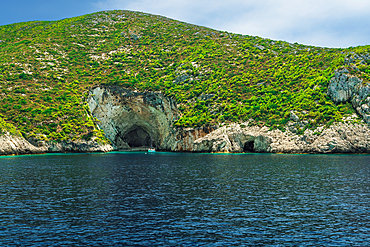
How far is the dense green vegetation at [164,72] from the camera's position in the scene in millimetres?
86625

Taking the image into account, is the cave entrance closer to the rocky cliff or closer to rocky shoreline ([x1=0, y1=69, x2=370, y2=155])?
the rocky cliff

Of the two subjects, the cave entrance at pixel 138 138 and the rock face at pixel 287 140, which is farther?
the cave entrance at pixel 138 138

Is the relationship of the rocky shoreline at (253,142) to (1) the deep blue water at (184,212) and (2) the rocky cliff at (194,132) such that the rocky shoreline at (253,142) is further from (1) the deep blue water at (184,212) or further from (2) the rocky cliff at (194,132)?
(1) the deep blue water at (184,212)

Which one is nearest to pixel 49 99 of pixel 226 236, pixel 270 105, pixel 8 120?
pixel 8 120

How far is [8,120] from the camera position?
257 ft

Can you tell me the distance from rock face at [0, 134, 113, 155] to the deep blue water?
45.5m

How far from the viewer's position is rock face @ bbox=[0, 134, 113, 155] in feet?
225

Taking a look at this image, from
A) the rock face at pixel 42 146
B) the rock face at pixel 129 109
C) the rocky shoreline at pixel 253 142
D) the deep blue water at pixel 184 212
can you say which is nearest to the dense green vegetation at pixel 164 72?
the rock face at pixel 42 146

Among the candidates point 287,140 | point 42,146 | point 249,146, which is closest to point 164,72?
point 249,146

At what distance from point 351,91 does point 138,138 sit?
87513 millimetres

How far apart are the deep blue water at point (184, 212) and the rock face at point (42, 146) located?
149 feet

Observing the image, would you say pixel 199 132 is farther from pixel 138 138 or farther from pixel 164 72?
pixel 138 138

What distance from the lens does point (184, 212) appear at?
1883 cm

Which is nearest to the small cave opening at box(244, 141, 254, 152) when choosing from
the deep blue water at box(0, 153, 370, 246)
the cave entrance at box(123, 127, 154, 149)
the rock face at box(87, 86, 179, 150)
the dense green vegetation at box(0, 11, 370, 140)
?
the dense green vegetation at box(0, 11, 370, 140)
